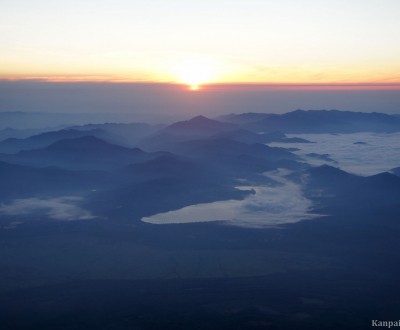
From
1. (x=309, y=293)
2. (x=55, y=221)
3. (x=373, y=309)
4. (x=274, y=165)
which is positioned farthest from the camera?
(x=274, y=165)

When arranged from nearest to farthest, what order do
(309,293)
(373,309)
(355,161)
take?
(373,309) → (309,293) → (355,161)

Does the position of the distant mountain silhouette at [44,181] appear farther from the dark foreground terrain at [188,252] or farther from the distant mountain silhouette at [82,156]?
the distant mountain silhouette at [82,156]

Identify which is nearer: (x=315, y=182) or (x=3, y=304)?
(x=3, y=304)

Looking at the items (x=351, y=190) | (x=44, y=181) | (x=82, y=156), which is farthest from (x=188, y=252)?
(x=82, y=156)

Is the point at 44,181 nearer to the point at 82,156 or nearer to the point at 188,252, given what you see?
the point at 82,156

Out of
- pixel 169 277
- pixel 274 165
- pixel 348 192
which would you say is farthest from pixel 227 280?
pixel 274 165

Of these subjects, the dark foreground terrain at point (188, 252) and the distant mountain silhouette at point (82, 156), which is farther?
the distant mountain silhouette at point (82, 156)

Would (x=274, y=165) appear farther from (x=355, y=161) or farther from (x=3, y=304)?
(x=3, y=304)

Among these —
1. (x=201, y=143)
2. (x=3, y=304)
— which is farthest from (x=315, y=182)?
(x=3, y=304)

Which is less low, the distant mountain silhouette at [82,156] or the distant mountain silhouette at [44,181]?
the distant mountain silhouette at [82,156]

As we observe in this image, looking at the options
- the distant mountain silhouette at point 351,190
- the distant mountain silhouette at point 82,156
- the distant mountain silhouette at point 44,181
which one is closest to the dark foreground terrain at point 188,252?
the distant mountain silhouette at point 44,181

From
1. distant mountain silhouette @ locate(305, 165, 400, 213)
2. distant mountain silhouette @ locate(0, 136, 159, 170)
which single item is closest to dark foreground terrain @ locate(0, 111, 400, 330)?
distant mountain silhouette @ locate(305, 165, 400, 213)
